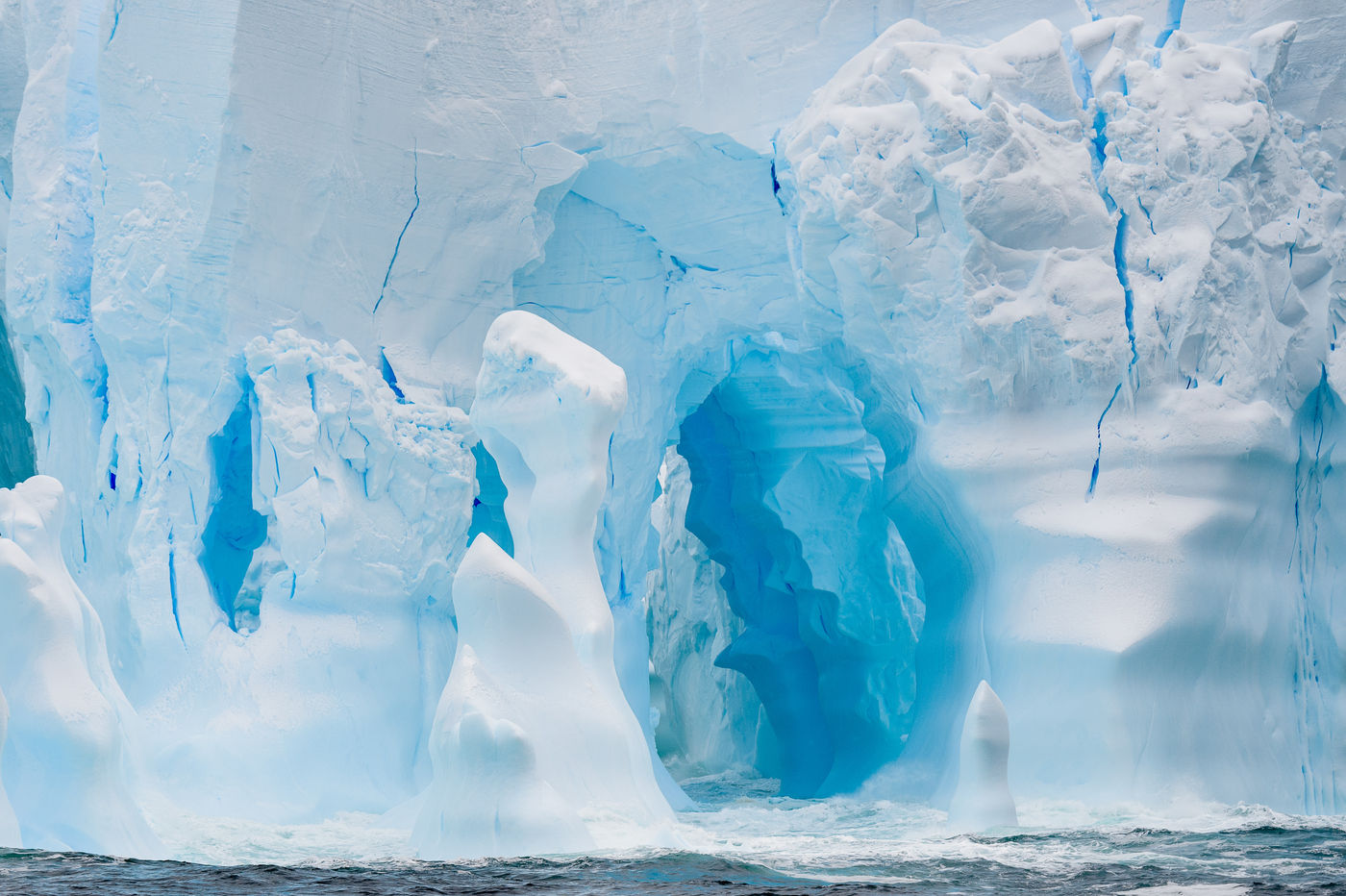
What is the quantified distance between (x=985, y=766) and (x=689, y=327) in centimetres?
453

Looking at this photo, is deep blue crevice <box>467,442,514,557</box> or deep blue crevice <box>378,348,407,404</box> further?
deep blue crevice <box>467,442,514,557</box>

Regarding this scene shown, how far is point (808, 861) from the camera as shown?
7.10 meters

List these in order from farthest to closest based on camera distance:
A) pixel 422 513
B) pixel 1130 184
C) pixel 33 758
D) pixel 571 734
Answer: pixel 422 513, pixel 1130 184, pixel 571 734, pixel 33 758

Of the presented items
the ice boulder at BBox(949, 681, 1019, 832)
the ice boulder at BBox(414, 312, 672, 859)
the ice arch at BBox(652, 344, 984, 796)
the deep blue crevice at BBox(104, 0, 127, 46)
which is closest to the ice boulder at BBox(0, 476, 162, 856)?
the ice boulder at BBox(414, 312, 672, 859)

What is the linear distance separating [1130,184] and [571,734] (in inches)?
192

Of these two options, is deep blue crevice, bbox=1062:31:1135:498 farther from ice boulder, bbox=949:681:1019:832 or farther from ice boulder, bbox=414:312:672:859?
ice boulder, bbox=414:312:672:859

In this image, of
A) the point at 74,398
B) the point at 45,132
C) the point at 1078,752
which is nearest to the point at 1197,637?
the point at 1078,752

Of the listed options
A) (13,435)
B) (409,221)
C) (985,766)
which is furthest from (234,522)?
(13,435)

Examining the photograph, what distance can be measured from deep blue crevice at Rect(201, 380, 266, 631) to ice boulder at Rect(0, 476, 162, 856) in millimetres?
2945

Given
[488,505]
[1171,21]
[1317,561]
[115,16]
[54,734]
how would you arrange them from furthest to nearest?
[488,505] → [115,16] → [1171,21] → [1317,561] → [54,734]

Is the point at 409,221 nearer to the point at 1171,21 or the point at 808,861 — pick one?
the point at 1171,21

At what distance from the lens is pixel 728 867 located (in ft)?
21.5

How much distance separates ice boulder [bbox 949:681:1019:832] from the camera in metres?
8.16

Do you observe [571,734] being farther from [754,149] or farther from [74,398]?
[74,398]
